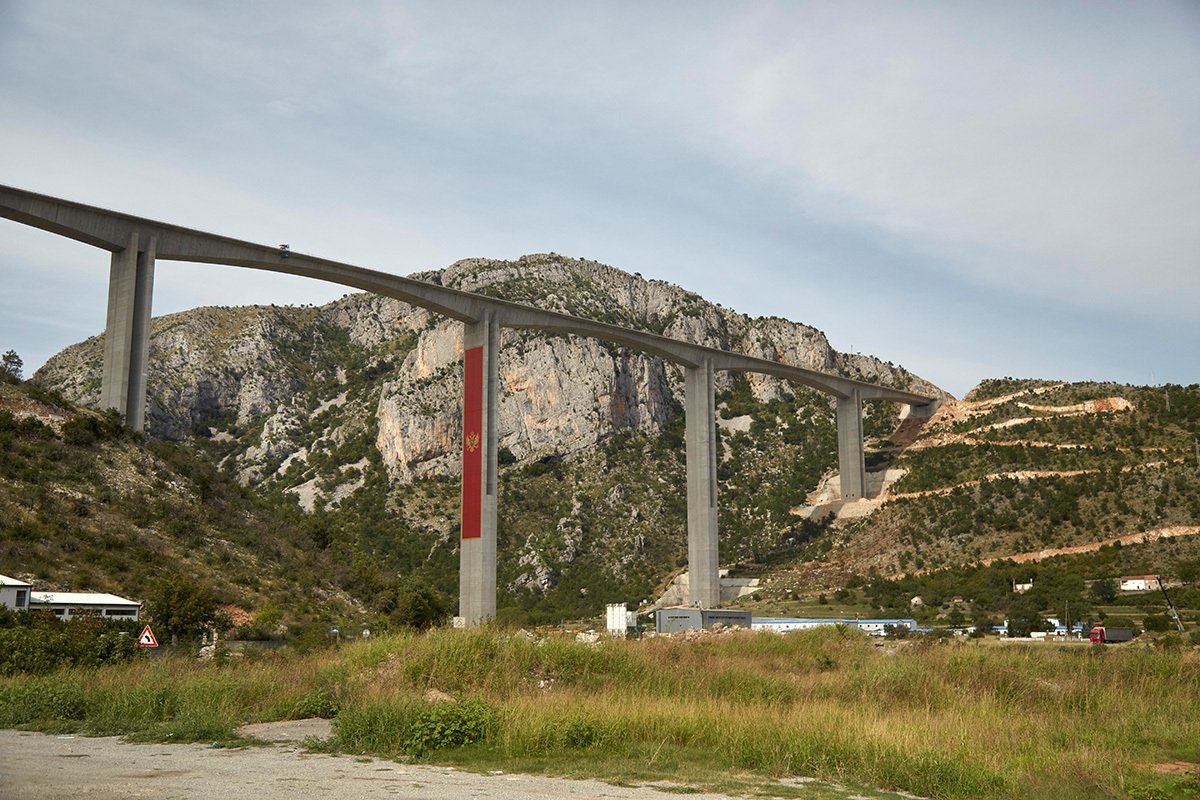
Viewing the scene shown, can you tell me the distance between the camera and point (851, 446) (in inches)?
3017

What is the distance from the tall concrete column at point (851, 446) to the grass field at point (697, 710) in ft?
181

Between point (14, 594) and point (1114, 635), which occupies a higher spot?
point (14, 594)

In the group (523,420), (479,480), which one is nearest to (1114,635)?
(479,480)

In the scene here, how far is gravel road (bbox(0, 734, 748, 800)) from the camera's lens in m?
8.85

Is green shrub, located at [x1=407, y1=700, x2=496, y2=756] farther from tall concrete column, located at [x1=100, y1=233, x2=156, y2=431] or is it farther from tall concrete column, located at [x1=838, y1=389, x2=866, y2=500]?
tall concrete column, located at [x1=838, y1=389, x2=866, y2=500]

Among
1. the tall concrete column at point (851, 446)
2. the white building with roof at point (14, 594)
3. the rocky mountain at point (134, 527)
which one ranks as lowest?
the white building with roof at point (14, 594)

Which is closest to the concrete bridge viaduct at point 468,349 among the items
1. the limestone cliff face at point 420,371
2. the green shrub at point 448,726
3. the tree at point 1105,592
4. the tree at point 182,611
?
the tree at point 182,611

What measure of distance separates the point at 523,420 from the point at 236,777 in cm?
8309

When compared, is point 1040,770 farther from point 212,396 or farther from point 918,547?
point 212,396

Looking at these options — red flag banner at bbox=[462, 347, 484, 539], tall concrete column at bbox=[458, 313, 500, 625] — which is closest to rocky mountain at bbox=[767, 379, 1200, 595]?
tall concrete column at bbox=[458, 313, 500, 625]

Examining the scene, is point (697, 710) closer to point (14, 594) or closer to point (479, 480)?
point (14, 594)

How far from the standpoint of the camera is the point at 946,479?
2872 inches

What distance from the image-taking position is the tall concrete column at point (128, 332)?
40281 millimetres

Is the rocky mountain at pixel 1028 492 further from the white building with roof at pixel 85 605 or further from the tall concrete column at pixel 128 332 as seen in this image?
the white building with roof at pixel 85 605
